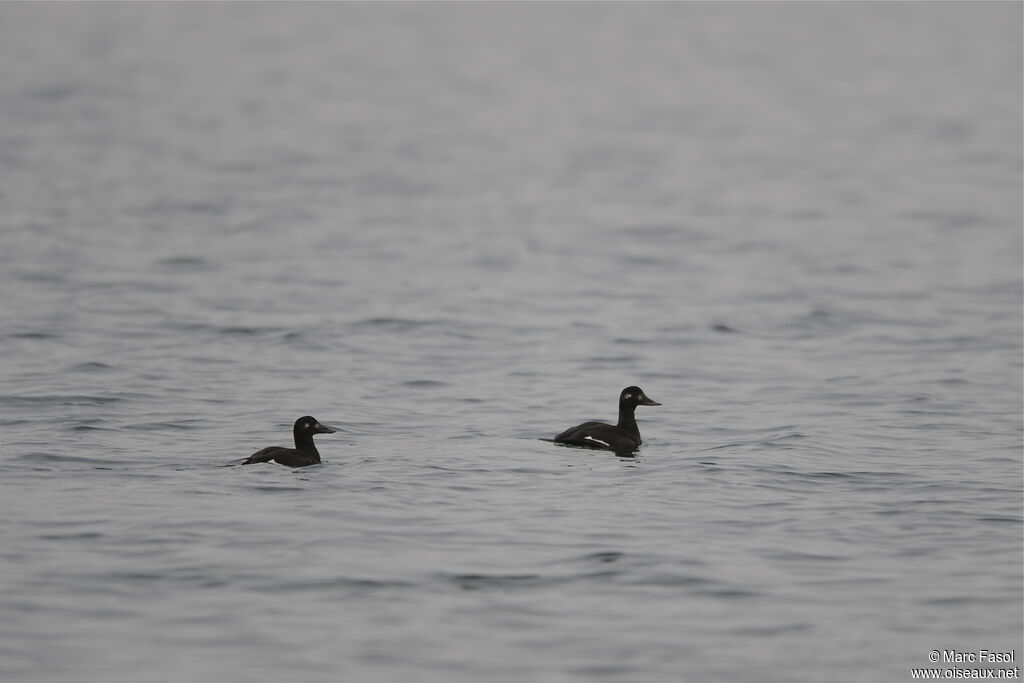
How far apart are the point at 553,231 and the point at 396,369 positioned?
16.8 m

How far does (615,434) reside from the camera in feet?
58.1

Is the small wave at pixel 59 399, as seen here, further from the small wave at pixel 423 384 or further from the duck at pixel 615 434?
the duck at pixel 615 434

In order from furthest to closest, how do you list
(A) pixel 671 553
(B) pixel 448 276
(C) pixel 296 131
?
1. (C) pixel 296 131
2. (B) pixel 448 276
3. (A) pixel 671 553

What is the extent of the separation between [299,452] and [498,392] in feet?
19.5

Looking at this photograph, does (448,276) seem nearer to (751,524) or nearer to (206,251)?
(206,251)

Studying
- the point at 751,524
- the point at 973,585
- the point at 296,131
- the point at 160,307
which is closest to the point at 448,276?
the point at 160,307

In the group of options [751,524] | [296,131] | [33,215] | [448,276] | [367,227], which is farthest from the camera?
[296,131]

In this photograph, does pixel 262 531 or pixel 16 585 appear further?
pixel 262 531

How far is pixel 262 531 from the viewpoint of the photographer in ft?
Result: 46.3

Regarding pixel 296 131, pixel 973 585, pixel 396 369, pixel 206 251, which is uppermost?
pixel 296 131

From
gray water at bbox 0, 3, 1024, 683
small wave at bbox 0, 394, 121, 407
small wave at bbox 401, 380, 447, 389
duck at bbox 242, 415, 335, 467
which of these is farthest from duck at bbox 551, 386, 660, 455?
small wave at bbox 0, 394, 121, 407

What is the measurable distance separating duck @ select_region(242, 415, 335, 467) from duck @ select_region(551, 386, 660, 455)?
282cm

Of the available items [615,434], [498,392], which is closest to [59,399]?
[498,392]

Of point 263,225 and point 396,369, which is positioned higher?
point 263,225
